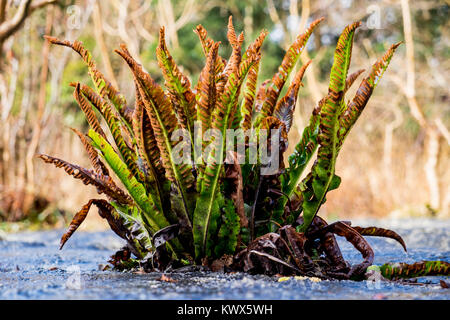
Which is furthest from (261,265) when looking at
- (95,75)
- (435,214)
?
(435,214)

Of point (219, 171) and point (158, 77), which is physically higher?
point (158, 77)

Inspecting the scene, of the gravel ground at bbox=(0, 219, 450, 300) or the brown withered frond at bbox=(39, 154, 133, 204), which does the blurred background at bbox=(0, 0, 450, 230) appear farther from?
the gravel ground at bbox=(0, 219, 450, 300)

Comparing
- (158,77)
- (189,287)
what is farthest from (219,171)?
(158,77)

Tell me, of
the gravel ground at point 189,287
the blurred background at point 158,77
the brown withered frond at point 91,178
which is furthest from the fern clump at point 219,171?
the blurred background at point 158,77

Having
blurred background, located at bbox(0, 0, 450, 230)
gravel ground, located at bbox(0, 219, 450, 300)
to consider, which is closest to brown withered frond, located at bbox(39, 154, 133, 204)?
gravel ground, located at bbox(0, 219, 450, 300)

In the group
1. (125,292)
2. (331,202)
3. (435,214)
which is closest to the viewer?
(125,292)

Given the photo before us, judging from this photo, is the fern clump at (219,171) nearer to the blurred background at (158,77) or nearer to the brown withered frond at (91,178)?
the brown withered frond at (91,178)

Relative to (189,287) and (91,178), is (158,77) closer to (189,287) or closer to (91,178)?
(91,178)
